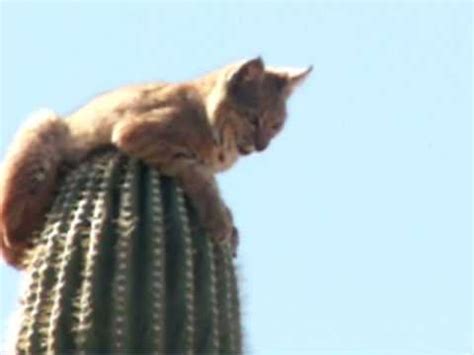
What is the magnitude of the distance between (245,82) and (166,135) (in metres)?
0.84

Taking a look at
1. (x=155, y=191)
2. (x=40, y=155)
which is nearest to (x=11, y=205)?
(x=40, y=155)

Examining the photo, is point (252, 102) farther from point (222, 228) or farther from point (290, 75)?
point (222, 228)

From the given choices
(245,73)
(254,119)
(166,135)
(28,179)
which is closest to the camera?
(28,179)

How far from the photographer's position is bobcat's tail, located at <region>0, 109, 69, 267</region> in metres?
6.54

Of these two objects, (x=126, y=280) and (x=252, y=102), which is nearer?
(x=126, y=280)

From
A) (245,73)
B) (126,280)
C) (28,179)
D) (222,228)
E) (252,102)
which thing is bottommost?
(126,280)

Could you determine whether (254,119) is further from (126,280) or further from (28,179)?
(126,280)

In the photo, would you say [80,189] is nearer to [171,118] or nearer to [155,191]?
[155,191]

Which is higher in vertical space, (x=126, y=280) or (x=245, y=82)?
(x=245, y=82)

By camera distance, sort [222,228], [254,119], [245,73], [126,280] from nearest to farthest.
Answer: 1. [126,280]
2. [222,228]
3. [254,119]
4. [245,73]

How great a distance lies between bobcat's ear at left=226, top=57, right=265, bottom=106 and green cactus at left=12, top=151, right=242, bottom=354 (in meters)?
1.38

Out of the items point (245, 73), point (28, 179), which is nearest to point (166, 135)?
point (28, 179)

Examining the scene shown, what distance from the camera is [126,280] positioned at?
5902 mm

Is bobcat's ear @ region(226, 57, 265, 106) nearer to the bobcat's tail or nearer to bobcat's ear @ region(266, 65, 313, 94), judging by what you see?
bobcat's ear @ region(266, 65, 313, 94)
